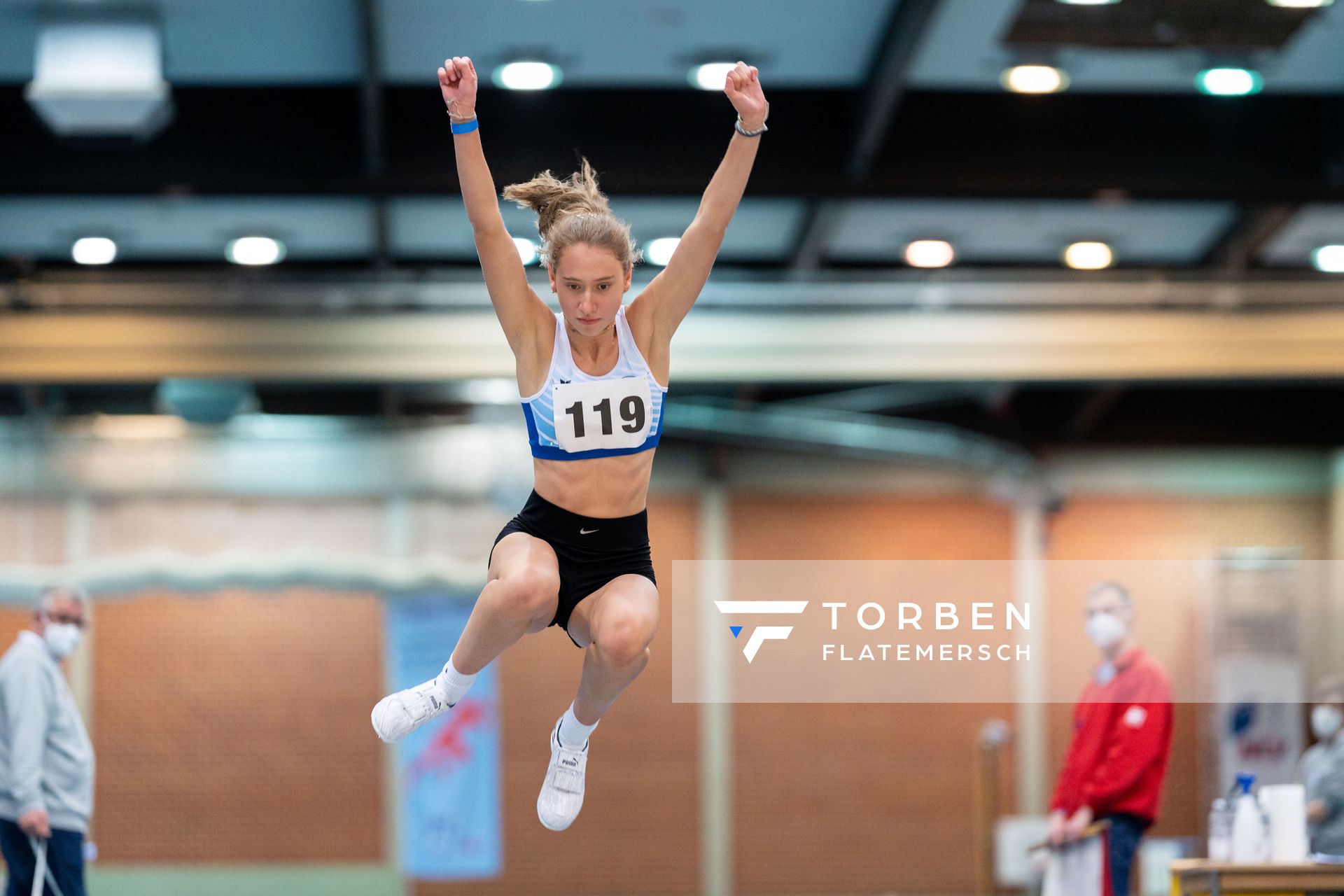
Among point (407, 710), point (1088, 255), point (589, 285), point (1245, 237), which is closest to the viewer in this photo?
point (589, 285)

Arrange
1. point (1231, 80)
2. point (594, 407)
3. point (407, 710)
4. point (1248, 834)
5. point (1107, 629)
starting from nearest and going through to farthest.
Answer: point (594, 407), point (407, 710), point (1248, 834), point (1107, 629), point (1231, 80)

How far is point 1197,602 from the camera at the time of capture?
44.5ft

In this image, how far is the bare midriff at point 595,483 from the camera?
12.6 ft

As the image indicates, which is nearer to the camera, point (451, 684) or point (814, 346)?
point (451, 684)

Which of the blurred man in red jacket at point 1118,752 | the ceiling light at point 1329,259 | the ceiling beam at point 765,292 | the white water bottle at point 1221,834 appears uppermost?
the ceiling light at point 1329,259

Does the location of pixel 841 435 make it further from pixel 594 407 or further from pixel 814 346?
pixel 594 407

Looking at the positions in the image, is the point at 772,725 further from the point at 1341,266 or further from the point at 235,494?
the point at 1341,266

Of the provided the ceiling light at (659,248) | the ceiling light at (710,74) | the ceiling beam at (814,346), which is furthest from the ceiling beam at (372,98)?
the ceiling light at (659,248)

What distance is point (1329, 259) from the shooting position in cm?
1061

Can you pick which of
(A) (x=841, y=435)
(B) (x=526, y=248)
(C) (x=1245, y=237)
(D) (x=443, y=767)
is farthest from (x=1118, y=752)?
(D) (x=443, y=767)

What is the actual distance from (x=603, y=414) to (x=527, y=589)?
48cm

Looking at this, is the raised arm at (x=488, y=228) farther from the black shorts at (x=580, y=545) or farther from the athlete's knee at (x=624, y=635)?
the athlete's knee at (x=624, y=635)

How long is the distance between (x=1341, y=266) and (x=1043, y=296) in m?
→ 2.26

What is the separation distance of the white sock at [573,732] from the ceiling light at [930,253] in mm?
6810
